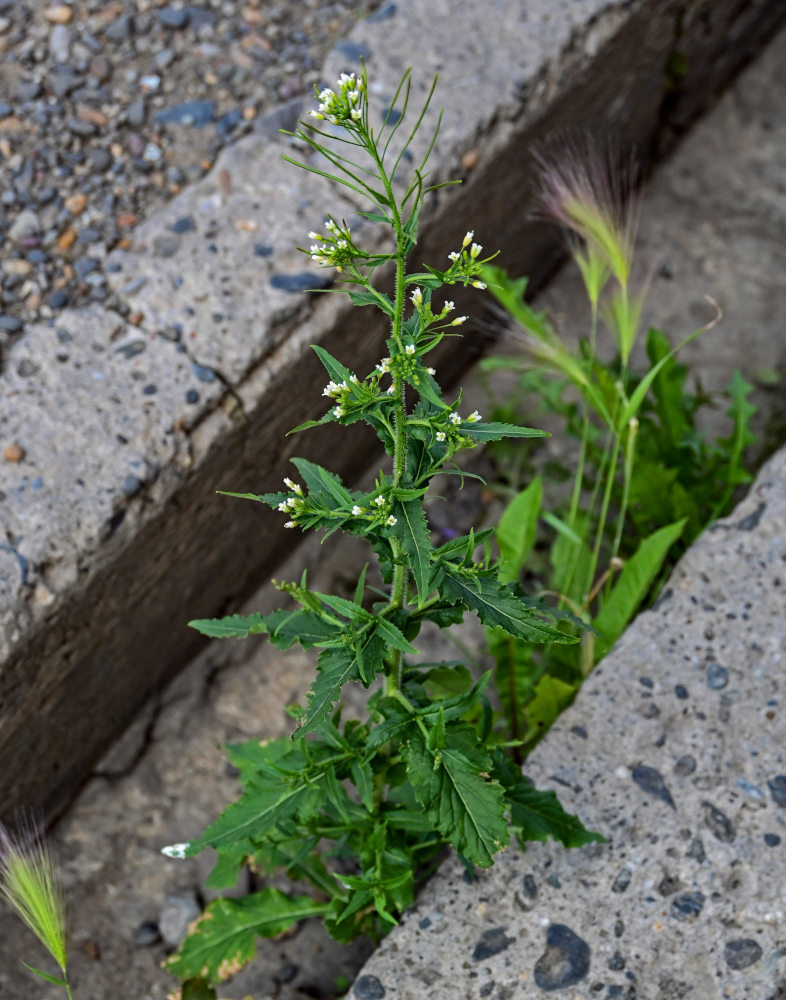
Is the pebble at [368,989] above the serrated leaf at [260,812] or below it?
below

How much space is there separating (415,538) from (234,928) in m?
1.17

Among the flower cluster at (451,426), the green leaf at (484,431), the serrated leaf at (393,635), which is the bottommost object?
the serrated leaf at (393,635)

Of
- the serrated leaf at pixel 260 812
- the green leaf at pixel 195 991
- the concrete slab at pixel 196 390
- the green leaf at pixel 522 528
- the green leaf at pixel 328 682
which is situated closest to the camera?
the green leaf at pixel 328 682

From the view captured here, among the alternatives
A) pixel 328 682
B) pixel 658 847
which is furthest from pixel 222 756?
pixel 328 682

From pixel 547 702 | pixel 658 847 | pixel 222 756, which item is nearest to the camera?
pixel 658 847

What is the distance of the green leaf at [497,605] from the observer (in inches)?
58.3

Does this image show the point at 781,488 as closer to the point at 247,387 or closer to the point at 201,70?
the point at 247,387

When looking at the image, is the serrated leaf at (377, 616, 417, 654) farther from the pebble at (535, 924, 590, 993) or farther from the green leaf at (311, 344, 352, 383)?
the pebble at (535, 924, 590, 993)

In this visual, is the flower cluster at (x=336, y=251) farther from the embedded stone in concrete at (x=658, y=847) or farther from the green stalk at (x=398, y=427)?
the embedded stone in concrete at (x=658, y=847)

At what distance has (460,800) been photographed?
1613 mm

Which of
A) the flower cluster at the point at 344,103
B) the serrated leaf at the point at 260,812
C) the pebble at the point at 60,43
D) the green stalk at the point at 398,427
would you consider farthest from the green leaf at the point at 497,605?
the pebble at the point at 60,43

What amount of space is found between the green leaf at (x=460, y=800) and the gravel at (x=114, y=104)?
1391mm

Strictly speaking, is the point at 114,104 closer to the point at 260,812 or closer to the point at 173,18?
the point at 173,18

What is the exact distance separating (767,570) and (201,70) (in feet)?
6.32
